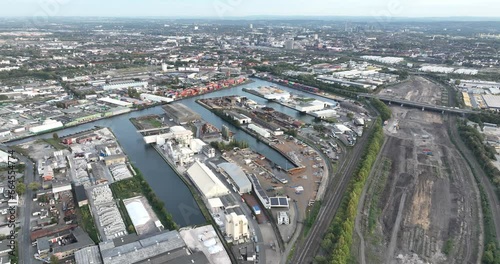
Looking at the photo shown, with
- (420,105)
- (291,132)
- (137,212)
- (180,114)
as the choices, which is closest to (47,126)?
(180,114)

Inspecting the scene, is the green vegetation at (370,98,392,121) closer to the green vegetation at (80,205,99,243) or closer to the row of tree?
the row of tree

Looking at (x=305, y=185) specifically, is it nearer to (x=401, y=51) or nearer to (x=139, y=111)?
(x=139, y=111)

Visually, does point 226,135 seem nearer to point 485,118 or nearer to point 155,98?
point 155,98

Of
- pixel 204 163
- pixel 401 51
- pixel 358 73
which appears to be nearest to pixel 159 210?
pixel 204 163

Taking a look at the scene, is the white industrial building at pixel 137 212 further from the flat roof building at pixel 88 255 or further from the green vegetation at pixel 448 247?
the green vegetation at pixel 448 247

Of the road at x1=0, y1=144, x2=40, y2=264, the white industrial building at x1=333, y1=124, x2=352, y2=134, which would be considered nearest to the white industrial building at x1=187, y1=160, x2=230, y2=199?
the road at x1=0, y1=144, x2=40, y2=264

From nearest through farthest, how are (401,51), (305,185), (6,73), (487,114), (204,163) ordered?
(305,185), (204,163), (487,114), (6,73), (401,51)
